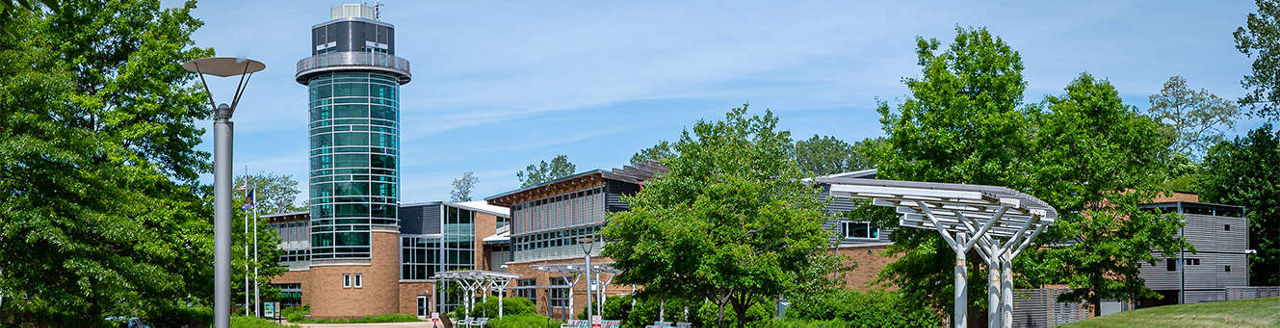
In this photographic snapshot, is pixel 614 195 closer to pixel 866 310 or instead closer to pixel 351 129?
pixel 866 310

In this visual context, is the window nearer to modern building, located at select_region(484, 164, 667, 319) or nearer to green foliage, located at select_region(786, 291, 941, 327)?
modern building, located at select_region(484, 164, 667, 319)

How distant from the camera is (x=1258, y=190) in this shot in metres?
51.4

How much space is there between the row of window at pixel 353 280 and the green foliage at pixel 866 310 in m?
42.1

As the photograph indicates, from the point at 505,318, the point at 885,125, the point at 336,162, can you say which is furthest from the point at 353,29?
the point at 885,125

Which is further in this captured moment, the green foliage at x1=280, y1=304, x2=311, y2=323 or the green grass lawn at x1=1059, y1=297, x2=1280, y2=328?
the green foliage at x1=280, y1=304, x2=311, y2=323

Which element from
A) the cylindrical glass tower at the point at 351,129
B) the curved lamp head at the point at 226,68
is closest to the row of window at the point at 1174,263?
the curved lamp head at the point at 226,68

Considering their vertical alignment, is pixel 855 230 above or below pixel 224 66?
below

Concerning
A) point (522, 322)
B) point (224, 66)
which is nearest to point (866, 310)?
point (522, 322)

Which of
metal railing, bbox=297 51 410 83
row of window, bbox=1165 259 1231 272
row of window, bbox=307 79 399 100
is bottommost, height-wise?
row of window, bbox=1165 259 1231 272

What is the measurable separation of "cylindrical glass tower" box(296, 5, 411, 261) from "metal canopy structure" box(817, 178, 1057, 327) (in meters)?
56.8

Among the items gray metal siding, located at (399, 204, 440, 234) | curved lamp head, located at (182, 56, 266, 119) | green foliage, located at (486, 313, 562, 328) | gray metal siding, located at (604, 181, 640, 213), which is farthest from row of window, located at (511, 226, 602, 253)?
curved lamp head, located at (182, 56, 266, 119)

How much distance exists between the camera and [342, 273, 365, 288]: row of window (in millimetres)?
73812

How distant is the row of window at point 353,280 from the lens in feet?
242

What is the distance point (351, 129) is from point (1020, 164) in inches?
2036
